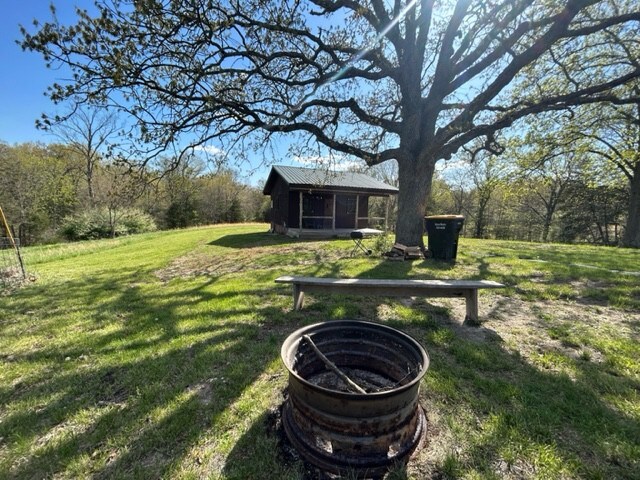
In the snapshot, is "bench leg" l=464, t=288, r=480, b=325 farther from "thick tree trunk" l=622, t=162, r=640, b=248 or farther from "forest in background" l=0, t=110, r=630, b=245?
"thick tree trunk" l=622, t=162, r=640, b=248

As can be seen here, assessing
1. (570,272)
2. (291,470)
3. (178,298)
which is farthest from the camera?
(570,272)

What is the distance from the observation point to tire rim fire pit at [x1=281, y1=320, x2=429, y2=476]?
163cm

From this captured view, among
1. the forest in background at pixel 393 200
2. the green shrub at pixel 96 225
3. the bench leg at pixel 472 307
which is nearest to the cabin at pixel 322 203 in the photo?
the forest in background at pixel 393 200

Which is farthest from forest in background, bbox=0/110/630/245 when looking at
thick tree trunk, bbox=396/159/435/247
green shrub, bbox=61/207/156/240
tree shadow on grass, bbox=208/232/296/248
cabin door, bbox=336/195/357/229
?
cabin door, bbox=336/195/357/229

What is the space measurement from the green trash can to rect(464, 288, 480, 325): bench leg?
12.4ft

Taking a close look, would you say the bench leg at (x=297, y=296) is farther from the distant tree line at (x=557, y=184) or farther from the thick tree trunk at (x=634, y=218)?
the thick tree trunk at (x=634, y=218)

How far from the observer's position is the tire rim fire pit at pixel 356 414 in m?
1.63

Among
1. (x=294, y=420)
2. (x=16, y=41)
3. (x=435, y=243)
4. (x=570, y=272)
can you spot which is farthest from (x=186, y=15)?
(x=570, y=272)

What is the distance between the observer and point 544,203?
1180 inches

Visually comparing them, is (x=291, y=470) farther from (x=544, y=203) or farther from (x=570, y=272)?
(x=544, y=203)

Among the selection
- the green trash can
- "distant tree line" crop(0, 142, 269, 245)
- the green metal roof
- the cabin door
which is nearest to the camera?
the green trash can

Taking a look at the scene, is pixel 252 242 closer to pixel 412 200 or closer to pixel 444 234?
pixel 412 200

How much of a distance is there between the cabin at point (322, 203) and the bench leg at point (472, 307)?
1165cm

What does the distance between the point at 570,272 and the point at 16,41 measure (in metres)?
11.5
